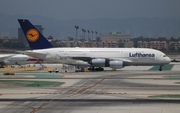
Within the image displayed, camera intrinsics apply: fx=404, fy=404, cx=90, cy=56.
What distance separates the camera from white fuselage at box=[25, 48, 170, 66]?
250ft

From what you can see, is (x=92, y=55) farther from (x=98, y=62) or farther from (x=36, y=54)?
(x=36, y=54)

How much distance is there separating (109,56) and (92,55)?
10.7ft

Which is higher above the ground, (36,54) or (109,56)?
(36,54)

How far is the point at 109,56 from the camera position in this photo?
77438mm

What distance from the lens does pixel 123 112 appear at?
2789 cm

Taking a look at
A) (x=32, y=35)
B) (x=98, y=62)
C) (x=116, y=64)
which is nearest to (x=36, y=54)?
(x=32, y=35)

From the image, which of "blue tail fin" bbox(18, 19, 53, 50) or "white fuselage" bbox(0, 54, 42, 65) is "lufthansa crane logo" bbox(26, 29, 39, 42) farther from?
"white fuselage" bbox(0, 54, 42, 65)

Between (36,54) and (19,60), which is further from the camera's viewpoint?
(19,60)

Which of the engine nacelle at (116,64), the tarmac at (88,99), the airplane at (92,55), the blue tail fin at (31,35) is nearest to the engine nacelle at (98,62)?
the airplane at (92,55)

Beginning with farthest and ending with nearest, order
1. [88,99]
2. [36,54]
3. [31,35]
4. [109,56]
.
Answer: [109,56]
[31,35]
[36,54]
[88,99]

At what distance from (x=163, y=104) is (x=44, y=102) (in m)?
9.44

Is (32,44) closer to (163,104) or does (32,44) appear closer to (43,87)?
(43,87)

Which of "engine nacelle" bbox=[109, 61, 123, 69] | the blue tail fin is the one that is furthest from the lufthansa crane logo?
"engine nacelle" bbox=[109, 61, 123, 69]

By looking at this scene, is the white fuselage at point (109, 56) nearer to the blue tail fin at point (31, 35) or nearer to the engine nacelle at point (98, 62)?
the engine nacelle at point (98, 62)
